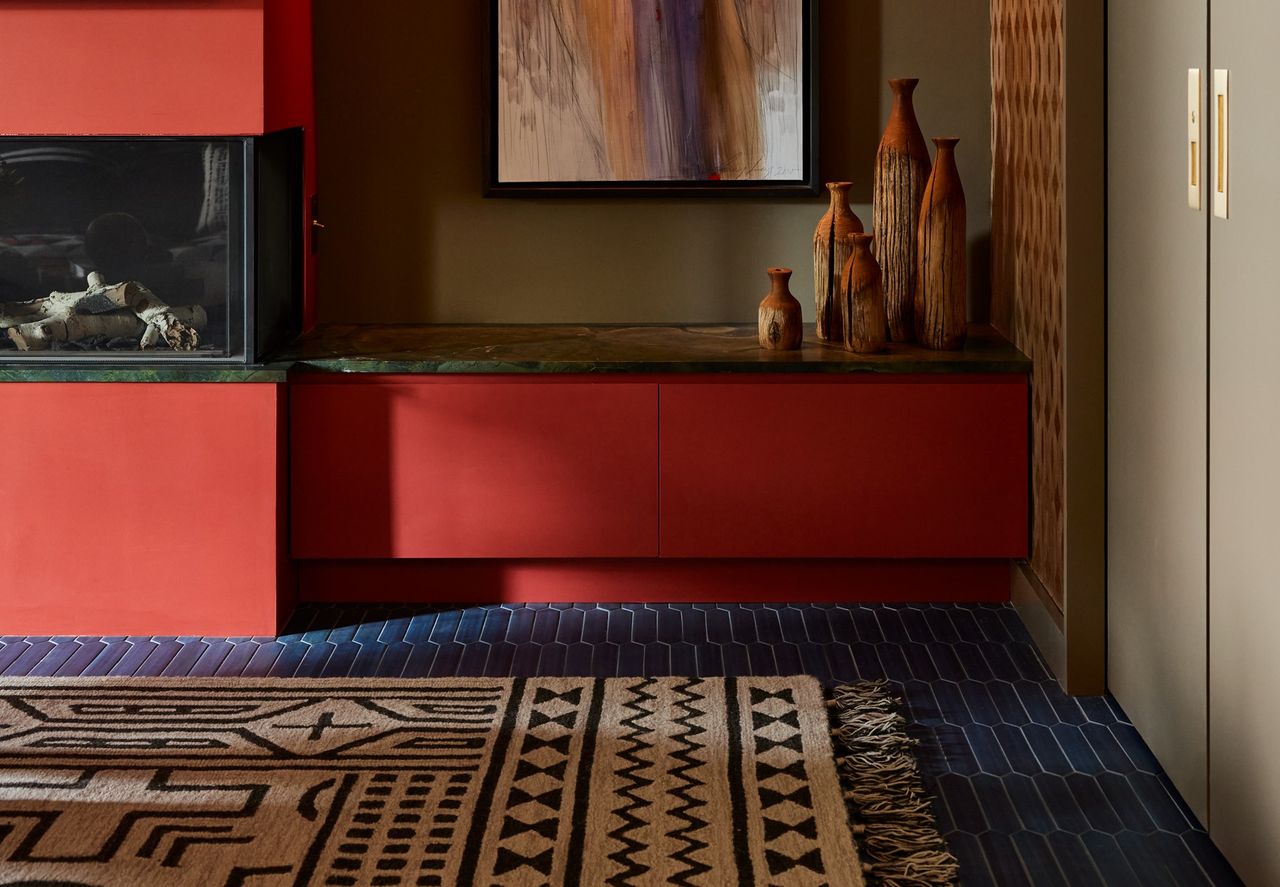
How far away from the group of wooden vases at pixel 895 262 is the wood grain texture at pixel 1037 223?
152 millimetres

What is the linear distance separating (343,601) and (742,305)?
135 cm

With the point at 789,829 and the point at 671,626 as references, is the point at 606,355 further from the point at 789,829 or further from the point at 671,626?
the point at 789,829

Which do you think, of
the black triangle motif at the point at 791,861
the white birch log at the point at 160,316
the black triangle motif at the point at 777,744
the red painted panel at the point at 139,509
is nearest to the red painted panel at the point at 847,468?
the black triangle motif at the point at 777,744

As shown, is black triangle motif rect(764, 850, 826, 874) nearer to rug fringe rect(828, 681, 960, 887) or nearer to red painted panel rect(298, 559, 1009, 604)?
rug fringe rect(828, 681, 960, 887)

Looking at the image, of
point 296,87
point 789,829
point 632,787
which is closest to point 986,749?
point 789,829

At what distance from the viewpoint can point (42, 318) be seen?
11.7 ft

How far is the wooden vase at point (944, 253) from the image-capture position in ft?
12.4

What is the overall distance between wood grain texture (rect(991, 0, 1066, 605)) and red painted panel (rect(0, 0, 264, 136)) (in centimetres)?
174

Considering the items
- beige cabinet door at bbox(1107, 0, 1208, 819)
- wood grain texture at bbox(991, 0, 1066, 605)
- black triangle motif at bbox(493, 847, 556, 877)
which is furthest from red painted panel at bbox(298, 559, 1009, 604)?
black triangle motif at bbox(493, 847, 556, 877)

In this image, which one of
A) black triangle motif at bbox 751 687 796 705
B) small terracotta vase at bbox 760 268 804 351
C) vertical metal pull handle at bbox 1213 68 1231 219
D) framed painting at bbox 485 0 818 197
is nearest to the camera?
vertical metal pull handle at bbox 1213 68 1231 219

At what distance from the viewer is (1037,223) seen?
3486 mm

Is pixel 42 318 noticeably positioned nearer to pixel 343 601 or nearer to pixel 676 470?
pixel 343 601

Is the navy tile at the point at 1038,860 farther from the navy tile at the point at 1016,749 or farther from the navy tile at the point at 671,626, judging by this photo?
the navy tile at the point at 671,626

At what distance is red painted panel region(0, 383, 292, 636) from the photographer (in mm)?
3537
